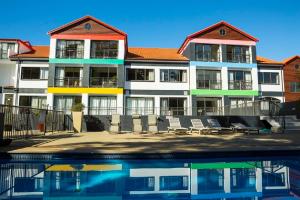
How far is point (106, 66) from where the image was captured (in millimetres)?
28141

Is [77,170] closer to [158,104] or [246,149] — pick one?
[246,149]

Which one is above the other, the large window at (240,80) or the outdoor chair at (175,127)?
the large window at (240,80)

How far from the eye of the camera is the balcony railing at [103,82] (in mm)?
27859

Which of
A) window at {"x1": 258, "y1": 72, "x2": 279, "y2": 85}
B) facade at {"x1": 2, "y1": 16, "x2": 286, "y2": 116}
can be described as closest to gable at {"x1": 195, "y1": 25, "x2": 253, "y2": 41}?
facade at {"x1": 2, "y1": 16, "x2": 286, "y2": 116}

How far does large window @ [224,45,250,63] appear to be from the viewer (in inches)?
1201

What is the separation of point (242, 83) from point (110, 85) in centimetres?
1404

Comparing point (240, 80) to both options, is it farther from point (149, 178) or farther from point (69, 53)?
point (149, 178)

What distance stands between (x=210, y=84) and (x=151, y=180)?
2427 centimetres

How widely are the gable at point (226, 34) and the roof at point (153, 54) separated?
3.58m

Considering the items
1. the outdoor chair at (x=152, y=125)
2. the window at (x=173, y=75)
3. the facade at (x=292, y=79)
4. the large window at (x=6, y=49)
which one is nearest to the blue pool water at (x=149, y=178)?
the outdoor chair at (x=152, y=125)

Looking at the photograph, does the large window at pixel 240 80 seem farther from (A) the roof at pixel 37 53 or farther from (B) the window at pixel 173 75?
(A) the roof at pixel 37 53

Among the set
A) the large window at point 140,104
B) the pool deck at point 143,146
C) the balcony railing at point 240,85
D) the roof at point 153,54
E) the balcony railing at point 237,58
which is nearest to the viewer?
the pool deck at point 143,146

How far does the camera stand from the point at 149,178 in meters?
6.48

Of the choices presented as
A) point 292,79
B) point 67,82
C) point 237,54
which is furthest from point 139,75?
point 292,79
